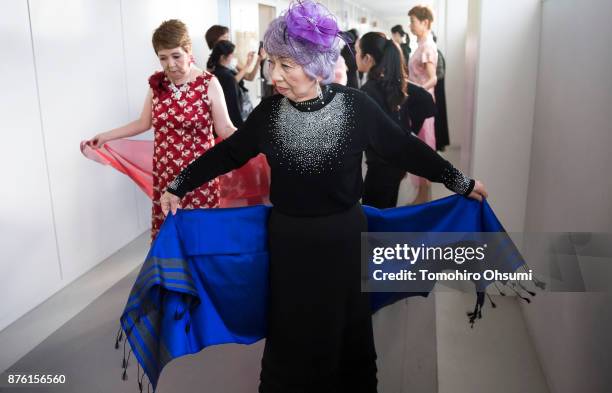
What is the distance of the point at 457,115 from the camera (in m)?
8.56

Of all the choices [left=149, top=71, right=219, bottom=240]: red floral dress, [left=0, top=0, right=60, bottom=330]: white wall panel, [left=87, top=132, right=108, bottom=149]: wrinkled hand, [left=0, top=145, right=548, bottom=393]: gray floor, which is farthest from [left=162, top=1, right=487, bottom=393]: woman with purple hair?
[left=0, top=0, right=60, bottom=330]: white wall panel

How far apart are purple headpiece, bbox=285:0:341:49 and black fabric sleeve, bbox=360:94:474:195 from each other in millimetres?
245

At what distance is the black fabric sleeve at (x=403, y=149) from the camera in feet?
5.91

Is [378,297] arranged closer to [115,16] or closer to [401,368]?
[401,368]

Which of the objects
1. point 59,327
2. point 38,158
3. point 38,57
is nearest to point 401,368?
point 59,327

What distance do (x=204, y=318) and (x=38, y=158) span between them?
188cm

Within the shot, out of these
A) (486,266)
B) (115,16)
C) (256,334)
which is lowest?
(256,334)

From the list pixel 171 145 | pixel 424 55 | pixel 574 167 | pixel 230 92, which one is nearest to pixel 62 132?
pixel 171 145

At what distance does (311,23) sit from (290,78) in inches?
6.9

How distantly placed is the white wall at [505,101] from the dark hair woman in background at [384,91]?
0.42m

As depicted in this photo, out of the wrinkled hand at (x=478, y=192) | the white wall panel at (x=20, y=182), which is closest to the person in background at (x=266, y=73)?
the wrinkled hand at (x=478, y=192)

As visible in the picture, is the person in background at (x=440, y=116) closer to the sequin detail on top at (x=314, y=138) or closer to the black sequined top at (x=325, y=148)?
the black sequined top at (x=325, y=148)

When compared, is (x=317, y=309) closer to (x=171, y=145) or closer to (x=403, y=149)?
(x=403, y=149)

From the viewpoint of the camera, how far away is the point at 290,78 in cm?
167
